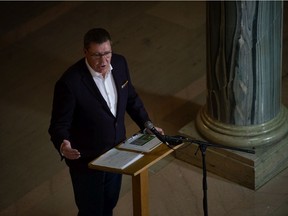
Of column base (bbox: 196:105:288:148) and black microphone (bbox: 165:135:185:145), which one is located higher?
black microphone (bbox: 165:135:185:145)

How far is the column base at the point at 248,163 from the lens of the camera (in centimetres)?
632

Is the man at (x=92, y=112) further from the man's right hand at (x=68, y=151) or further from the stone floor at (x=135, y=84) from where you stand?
the stone floor at (x=135, y=84)

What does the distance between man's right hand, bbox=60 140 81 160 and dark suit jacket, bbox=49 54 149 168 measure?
0.15 ft

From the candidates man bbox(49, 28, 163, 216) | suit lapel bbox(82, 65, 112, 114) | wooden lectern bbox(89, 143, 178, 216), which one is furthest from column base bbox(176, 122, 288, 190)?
suit lapel bbox(82, 65, 112, 114)

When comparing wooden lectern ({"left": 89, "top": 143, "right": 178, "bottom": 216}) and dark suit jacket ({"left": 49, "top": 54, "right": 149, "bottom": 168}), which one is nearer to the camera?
wooden lectern ({"left": 89, "top": 143, "right": 178, "bottom": 216})

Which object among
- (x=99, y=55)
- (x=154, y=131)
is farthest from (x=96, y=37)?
(x=154, y=131)

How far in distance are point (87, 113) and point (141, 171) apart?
21.4 inches

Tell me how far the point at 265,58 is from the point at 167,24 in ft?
9.32

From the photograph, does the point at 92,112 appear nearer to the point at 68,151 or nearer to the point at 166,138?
the point at 68,151

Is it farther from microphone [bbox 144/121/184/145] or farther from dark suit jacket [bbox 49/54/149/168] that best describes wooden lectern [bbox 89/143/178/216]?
dark suit jacket [bbox 49/54/149/168]

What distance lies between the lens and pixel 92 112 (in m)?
5.01

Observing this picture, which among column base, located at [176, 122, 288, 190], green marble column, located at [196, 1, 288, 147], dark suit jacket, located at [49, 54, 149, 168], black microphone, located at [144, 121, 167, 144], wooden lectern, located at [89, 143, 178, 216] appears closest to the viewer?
wooden lectern, located at [89, 143, 178, 216]

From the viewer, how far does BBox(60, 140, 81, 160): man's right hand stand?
4.81 m

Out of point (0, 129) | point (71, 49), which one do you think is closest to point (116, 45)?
point (71, 49)
